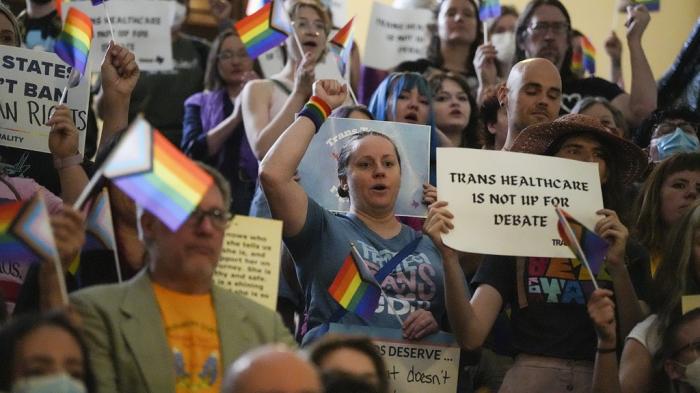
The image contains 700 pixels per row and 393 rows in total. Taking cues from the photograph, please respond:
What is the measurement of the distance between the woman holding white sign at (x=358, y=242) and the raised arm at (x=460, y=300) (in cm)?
11

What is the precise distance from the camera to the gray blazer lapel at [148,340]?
3.53 meters

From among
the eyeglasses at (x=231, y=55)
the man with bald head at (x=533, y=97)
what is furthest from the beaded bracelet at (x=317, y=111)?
the eyeglasses at (x=231, y=55)

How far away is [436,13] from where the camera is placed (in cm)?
726

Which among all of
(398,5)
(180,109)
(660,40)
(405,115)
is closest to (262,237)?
(405,115)

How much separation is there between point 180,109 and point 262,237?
295 cm

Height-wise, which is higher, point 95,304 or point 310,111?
point 310,111

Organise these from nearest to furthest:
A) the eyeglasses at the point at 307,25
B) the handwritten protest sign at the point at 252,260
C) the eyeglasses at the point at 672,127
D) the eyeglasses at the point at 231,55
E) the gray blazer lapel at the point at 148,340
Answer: the gray blazer lapel at the point at 148,340
the handwritten protest sign at the point at 252,260
the eyeglasses at the point at 672,127
the eyeglasses at the point at 307,25
the eyeglasses at the point at 231,55

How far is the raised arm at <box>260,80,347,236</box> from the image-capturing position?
4500mm

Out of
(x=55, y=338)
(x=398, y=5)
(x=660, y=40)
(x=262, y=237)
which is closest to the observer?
(x=55, y=338)

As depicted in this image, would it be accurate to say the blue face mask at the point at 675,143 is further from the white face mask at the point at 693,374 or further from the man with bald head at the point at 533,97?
the white face mask at the point at 693,374

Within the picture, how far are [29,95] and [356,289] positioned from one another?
1.42 metres

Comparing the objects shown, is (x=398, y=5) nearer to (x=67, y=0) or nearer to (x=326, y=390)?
(x=67, y=0)

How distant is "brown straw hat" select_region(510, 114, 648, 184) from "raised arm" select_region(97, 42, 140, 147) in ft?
4.54

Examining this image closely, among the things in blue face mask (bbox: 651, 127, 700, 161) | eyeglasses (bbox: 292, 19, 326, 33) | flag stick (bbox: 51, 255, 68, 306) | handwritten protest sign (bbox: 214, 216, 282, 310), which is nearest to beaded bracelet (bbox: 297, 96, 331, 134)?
handwritten protest sign (bbox: 214, 216, 282, 310)
